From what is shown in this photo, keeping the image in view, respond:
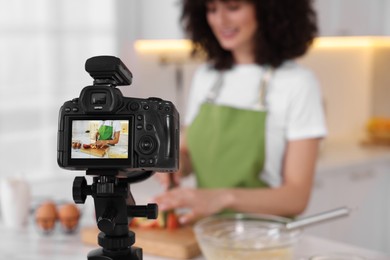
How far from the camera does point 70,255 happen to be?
169 cm

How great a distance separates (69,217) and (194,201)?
339 millimetres

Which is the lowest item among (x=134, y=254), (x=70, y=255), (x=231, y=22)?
(x=70, y=255)

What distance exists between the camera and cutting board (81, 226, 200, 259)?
1.65 metres

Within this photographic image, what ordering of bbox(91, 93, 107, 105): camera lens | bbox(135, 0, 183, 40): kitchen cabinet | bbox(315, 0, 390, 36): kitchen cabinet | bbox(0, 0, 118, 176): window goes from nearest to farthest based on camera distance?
bbox(91, 93, 107, 105): camera lens → bbox(0, 0, 118, 176): window → bbox(135, 0, 183, 40): kitchen cabinet → bbox(315, 0, 390, 36): kitchen cabinet

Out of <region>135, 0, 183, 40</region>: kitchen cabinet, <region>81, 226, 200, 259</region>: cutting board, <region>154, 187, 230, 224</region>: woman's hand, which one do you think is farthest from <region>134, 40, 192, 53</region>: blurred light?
<region>81, 226, 200, 259</region>: cutting board

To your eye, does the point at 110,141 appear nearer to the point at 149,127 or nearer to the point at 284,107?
the point at 149,127

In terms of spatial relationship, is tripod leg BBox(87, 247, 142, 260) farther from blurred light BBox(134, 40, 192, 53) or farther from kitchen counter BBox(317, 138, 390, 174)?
kitchen counter BBox(317, 138, 390, 174)

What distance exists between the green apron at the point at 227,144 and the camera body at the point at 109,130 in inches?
42.2

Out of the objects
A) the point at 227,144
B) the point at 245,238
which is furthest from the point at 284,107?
the point at 245,238

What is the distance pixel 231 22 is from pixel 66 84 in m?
1.01

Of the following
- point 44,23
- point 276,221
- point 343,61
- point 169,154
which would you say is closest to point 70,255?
point 276,221

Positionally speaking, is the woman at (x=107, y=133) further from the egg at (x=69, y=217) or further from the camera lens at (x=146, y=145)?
the egg at (x=69, y=217)

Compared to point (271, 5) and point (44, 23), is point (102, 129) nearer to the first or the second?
point (271, 5)

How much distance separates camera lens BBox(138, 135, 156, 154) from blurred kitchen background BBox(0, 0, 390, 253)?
129 cm
